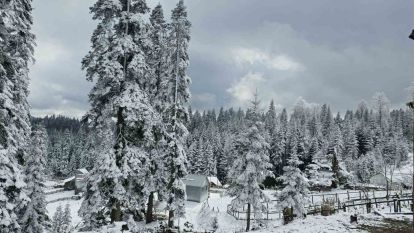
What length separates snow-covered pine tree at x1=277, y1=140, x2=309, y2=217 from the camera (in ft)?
119

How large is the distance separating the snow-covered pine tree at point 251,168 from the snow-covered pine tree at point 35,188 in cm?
1709

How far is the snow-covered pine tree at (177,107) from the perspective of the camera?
90.7 ft

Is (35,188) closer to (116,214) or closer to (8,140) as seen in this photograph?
(116,214)

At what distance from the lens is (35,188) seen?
30.2m

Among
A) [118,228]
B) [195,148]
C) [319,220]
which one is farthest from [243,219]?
[195,148]

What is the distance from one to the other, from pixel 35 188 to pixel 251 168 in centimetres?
1912

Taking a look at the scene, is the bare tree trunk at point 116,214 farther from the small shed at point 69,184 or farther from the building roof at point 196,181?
the small shed at point 69,184

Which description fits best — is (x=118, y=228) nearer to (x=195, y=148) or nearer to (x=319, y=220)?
(x=319, y=220)

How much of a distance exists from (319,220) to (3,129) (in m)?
21.9

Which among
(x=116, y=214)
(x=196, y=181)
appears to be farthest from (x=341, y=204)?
(x=116, y=214)

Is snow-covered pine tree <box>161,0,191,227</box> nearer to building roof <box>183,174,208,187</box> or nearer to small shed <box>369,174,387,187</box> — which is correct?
building roof <box>183,174,208,187</box>

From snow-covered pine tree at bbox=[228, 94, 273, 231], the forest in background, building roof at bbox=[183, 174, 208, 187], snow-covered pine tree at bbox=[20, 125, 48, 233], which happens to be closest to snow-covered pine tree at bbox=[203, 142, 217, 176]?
the forest in background

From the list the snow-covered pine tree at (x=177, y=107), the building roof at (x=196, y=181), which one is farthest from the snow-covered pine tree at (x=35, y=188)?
the building roof at (x=196, y=181)

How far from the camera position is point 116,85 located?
17.8 m
